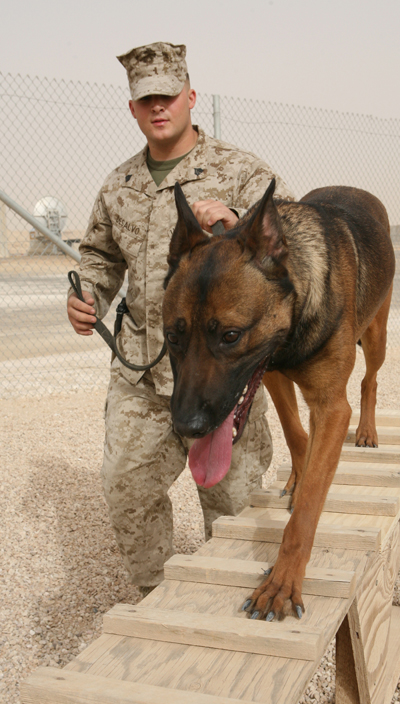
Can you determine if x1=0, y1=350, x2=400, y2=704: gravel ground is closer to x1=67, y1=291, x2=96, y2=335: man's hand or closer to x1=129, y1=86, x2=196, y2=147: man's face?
x1=67, y1=291, x2=96, y2=335: man's hand

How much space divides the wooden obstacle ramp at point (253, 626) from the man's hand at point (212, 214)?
51.6 inches

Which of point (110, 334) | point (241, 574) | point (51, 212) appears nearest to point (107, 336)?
point (110, 334)

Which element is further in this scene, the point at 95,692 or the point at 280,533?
the point at 280,533

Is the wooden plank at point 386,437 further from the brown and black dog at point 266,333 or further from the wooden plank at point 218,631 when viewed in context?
the wooden plank at point 218,631

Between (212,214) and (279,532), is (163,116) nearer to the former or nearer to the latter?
(212,214)

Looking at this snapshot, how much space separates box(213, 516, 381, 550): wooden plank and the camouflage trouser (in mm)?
486

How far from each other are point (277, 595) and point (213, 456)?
1.69ft

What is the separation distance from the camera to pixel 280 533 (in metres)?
2.75

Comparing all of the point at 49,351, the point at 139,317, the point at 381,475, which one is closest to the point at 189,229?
the point at 139,317

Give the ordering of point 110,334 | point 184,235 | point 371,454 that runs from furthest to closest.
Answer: point 371,454, point 110,334, point 184,235

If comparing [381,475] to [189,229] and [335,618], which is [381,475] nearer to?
[335,618]

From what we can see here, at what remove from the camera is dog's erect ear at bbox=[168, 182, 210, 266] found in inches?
91.5

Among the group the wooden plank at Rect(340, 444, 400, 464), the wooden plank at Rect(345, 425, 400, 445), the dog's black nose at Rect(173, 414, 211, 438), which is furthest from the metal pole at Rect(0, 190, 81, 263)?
the dog's black nose at Rect(173, 414, 211, 438)

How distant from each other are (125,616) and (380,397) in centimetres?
617
